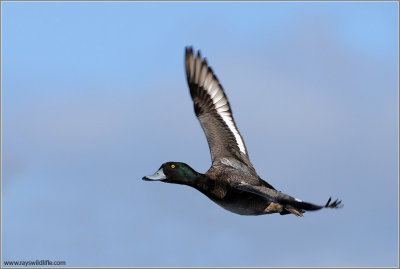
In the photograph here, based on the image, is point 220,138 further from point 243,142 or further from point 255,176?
point 255,176

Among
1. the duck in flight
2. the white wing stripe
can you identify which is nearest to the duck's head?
the duck in flight

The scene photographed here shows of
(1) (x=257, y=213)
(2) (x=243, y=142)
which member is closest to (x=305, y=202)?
(1) (x=257, y=213)

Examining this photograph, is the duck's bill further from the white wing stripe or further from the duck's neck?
the white wing stripe

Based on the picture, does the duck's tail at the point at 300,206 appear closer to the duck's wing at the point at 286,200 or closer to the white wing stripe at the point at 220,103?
the duck's wing at the point at 286,200

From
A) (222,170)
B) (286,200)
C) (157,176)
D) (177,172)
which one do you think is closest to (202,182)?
(177,172)

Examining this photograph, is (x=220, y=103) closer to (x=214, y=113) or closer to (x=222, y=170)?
(x=214, y=113)

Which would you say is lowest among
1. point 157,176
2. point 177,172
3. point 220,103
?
point 157,176

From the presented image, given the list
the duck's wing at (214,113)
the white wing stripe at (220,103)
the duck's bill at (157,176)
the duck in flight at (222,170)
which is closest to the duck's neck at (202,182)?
the duck in flight at (222,170)

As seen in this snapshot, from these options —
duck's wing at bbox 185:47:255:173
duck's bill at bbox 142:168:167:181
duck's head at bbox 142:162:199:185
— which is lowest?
duck's bill at bbox 142:168:167:181

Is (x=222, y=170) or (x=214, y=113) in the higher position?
(x=214, y=113)
